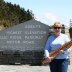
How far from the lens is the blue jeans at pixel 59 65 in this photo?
7.34 m

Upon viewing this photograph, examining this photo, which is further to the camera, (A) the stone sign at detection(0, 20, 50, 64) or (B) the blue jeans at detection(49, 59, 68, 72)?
(A) the stone sign at detection(0, 20, 50, 64)

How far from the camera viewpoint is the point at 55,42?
734cm

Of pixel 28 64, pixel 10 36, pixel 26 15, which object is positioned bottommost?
pixel 28 64

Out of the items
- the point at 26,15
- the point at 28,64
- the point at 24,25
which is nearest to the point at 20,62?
the point at 28,64

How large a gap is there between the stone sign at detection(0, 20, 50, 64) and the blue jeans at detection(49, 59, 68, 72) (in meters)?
7.60

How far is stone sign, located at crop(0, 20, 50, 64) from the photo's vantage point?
15.0 meters

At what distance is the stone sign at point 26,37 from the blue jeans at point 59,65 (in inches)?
299

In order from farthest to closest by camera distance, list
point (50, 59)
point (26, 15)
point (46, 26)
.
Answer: point (26, 15), point (46, 26), point (50, 59)

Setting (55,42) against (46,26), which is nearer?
(55,42)

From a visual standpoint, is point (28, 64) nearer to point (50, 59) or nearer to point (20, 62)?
point (20, 62)

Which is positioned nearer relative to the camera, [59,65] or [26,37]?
[59,65]

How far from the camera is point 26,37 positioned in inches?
598

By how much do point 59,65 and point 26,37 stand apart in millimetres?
7867

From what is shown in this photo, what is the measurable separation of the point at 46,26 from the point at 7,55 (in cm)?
177
